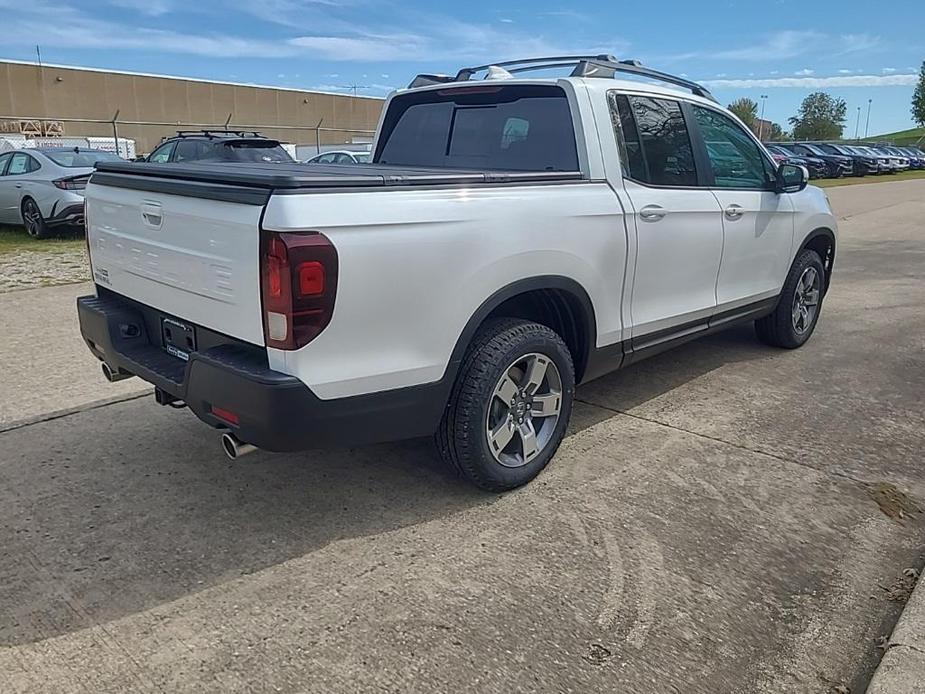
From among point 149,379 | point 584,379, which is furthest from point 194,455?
point 584,379

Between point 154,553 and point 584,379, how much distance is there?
2.21 metres

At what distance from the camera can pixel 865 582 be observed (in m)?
2.97

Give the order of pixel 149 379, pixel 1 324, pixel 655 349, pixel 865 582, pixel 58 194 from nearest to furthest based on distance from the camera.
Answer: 1. pixel 865 582
2. pixel 149 379
3. pixel 655 349
4. pixel 1 324
5. pixel 58 194

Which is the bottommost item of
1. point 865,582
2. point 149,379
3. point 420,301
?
point 865,582

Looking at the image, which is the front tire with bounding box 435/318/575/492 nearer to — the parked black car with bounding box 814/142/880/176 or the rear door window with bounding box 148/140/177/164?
the rear door window with bounding box 148/140/177/164

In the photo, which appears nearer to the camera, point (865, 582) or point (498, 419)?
point (865, 582)

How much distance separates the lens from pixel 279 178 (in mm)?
2666

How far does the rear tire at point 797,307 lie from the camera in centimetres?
583

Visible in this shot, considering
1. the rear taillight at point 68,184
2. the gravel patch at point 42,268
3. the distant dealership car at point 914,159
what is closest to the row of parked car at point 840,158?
the distant dealership car at point 914,159

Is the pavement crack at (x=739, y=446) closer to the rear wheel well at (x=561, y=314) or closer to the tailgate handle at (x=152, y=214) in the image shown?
the rear wheel well at (x=561, y=314)

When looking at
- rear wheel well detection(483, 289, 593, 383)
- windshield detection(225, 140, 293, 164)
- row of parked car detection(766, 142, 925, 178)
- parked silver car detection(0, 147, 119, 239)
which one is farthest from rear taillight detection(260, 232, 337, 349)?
row of parked car detection(766, 142, 925, 178)

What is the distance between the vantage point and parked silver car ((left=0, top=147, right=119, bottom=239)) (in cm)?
1179

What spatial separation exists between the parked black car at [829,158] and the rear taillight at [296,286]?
120 ft

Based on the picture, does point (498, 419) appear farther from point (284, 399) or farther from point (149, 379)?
point (149, 379)
